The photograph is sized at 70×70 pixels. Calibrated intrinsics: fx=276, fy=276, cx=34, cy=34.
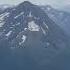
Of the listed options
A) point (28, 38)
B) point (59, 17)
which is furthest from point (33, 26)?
point (59, 17)

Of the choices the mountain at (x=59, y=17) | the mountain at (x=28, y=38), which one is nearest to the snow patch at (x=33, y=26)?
the mountain at (x=28, y=38)

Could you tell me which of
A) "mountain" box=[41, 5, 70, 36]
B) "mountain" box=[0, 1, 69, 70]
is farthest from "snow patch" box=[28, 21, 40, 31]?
"mountain" box=[41, 5, 70, 36]

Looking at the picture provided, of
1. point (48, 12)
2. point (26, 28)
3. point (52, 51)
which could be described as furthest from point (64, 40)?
point (48, 12)

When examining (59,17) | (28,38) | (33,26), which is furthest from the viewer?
(59,17)

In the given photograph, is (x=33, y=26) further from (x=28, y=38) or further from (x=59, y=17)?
(x=59, y=17)

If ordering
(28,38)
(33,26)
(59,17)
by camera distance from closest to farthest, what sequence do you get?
(28,38)
(33,26)
(59,17)

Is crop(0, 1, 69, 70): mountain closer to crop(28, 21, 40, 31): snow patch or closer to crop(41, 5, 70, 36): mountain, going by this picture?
crop(28, 21, 40, 31): snow patch
